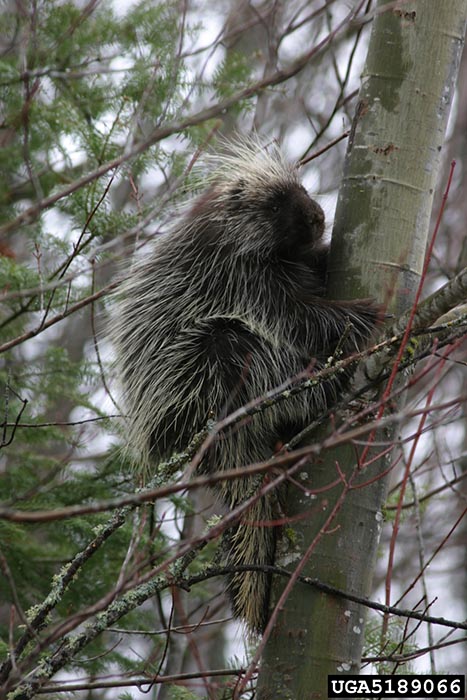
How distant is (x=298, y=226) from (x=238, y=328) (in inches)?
21.4

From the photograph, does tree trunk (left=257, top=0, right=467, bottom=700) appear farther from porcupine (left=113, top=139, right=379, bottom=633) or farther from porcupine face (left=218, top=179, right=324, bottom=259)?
porcupine face (left=218, top=179, right=324, bottom=259)

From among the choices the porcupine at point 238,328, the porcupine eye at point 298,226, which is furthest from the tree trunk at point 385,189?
the porcupine eye at point 298,226

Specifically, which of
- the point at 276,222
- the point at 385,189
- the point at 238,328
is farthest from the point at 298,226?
the point at 385,189

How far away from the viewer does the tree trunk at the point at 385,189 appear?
2.33m

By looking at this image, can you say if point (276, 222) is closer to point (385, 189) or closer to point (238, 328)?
point (238, 328)

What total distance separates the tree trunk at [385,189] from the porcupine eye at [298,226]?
0.56 meters

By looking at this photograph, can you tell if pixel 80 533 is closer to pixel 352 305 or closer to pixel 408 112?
pixel 352 305

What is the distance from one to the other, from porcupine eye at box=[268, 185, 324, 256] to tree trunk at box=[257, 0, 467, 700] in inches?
22.2

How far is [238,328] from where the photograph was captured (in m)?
2.96

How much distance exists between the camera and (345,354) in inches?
106

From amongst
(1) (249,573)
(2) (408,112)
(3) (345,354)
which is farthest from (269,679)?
(2) (408,112)

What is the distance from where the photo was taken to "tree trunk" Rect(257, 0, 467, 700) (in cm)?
233

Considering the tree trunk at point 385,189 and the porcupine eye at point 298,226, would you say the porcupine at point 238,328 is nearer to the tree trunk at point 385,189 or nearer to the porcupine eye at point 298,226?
the porcupine eye at point 298,226

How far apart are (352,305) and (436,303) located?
0.64 m
